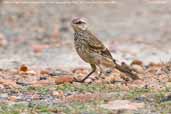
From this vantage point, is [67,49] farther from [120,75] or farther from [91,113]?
[91,113]

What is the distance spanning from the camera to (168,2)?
21.5 m

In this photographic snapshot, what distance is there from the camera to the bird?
31.3 feet

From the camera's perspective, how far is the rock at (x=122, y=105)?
26.0 ft

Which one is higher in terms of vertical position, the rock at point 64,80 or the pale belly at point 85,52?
the pale belly at point 85,52

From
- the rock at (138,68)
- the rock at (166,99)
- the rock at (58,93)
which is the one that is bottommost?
the rock at (166,99)

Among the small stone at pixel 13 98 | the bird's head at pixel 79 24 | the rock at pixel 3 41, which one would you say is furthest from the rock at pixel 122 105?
the rock at pixel 3 41

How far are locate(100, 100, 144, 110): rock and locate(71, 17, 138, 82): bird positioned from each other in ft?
4.61

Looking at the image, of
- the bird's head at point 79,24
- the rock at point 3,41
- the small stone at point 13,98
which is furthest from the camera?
the rock at point 3,41

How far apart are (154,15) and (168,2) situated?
146cm

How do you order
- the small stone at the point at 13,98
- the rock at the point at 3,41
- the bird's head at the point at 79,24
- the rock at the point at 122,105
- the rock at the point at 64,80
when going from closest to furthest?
the rock at the point at 122,105
the small stone at the point at 13,98
the rock at the point at 64,80
the bird's head at the point at 79,24
the rock at the point at 3,41

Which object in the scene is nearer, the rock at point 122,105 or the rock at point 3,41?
the rock at point 122,105

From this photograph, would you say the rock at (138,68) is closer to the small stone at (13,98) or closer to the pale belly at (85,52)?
the pale belly at (85,52)

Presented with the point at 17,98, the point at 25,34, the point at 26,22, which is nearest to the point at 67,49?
the point at 25,34

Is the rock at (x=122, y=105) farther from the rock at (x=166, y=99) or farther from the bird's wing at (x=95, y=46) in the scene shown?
the bird's wing at (x=95, y=46)
